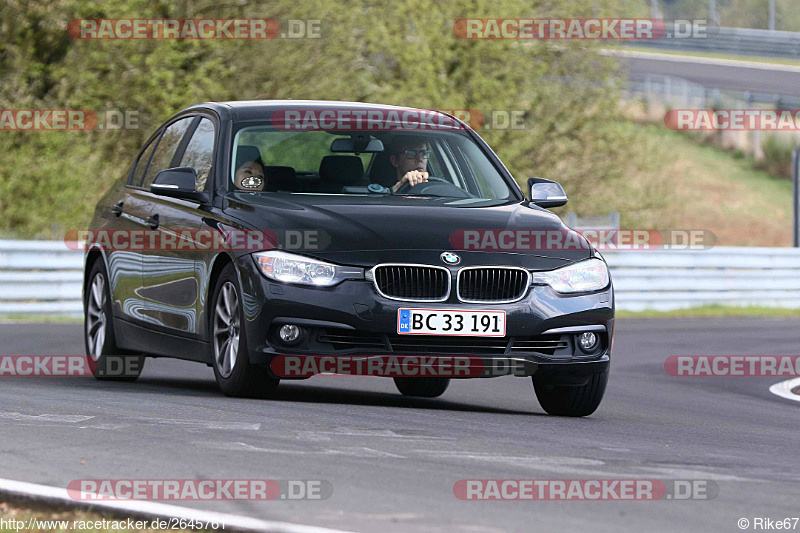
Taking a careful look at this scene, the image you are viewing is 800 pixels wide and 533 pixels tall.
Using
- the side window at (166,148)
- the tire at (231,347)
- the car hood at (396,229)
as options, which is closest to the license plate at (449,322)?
the car hood at (396,229)

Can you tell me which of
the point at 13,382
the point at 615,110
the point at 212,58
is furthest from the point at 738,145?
the point at 13,382

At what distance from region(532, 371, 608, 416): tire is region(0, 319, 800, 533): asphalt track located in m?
0.10

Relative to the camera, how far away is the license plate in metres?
8.15

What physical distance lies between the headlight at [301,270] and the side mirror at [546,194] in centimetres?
172

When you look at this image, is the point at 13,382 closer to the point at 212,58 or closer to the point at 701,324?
the point at 701,324

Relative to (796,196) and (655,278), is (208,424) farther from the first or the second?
(796,196)

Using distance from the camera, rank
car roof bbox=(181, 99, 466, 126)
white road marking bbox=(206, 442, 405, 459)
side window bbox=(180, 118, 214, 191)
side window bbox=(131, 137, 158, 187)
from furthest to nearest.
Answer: side window bbox=(131, 137, 158, 187) → car roof bbox=(181, 99, 466, 126) → side window bbox=(180, 118, 214, 191) → white road marking bbox=(206, 442, 405, 459)

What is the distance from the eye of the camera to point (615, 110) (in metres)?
38.9

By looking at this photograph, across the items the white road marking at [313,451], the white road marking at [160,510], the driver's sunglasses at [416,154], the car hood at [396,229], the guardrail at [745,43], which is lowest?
the guardrail at [745,43]

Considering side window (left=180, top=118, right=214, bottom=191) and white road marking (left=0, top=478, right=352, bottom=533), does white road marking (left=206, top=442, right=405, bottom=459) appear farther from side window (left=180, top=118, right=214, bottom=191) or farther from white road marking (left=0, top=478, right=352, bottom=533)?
side window (left=180, top=118, right=214, bottom=191)

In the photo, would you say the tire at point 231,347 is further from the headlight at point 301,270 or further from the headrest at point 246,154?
the headrest at point 246,154

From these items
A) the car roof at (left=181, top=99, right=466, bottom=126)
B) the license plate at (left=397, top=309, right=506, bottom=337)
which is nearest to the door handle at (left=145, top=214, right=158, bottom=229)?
the car roof at (left=181, top=99, right=466, bottom=126)

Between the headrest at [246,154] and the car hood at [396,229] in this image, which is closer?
the car hood at [396,229]

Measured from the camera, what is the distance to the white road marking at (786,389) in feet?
39.3
